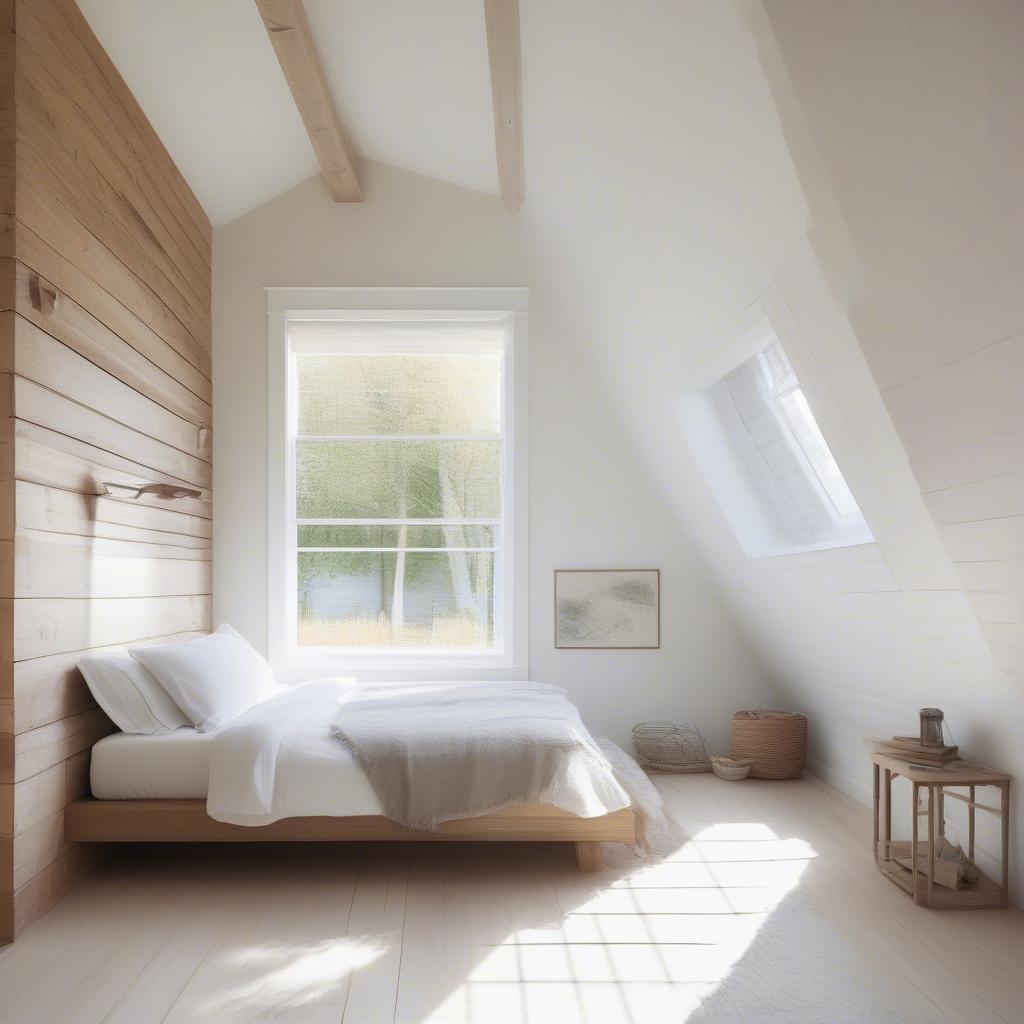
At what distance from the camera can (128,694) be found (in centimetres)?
355

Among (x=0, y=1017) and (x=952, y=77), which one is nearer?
(x=952, y=77)

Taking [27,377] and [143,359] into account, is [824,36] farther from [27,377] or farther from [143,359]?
[143,359]

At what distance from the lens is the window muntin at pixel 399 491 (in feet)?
17.2

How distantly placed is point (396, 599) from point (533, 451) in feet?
3.61

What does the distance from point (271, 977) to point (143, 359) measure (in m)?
2.53

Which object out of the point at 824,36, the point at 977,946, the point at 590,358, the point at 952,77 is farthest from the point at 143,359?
the point at 977,946

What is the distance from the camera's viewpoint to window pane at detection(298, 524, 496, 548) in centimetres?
525

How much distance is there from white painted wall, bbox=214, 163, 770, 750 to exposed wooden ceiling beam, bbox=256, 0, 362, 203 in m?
0.28

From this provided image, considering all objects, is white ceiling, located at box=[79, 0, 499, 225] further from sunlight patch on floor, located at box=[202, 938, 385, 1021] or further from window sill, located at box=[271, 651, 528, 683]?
sunlight patch on floor, located at box=[202, 938, 385, 1021]

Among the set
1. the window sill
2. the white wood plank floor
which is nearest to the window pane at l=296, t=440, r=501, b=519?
the window sill

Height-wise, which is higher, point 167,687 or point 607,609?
point 607,609

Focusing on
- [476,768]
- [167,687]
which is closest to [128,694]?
[167,687]

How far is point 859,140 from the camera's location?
6.89 feet

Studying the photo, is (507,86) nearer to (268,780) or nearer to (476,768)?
(476,768)
